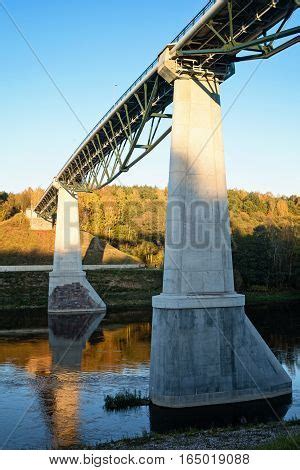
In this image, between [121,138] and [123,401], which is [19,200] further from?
[123,401]

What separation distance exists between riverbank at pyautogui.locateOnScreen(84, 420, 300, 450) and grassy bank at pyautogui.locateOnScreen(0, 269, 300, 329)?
4118 cm

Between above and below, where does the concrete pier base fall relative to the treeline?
below

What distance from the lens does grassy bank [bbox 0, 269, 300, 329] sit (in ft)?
204

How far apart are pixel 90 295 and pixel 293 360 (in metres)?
33.2

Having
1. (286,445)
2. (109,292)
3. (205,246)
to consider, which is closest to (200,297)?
(205,246)

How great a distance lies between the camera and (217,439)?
49.7ft

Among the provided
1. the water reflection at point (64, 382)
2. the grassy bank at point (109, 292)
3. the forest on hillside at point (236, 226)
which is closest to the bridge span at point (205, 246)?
the water reflection at point (64, 382)

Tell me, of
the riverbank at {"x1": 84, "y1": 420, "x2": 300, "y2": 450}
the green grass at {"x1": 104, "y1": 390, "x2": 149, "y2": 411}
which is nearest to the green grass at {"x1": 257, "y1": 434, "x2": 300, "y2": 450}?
the riverbank at {"x1": 84, "y1": 420, "x2": 300, "y2": 450}

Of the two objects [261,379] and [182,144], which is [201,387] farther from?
[182,144]

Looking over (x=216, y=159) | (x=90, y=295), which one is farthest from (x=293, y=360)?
(x=90, y=295)

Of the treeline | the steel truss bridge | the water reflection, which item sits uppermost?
the treeline

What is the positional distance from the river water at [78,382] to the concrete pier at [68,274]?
13.7 meters

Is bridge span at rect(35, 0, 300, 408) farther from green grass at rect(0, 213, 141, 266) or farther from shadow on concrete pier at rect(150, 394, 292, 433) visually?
green grass at rect(0, 213, 141, 266)

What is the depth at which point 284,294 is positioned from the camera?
2950 inches
